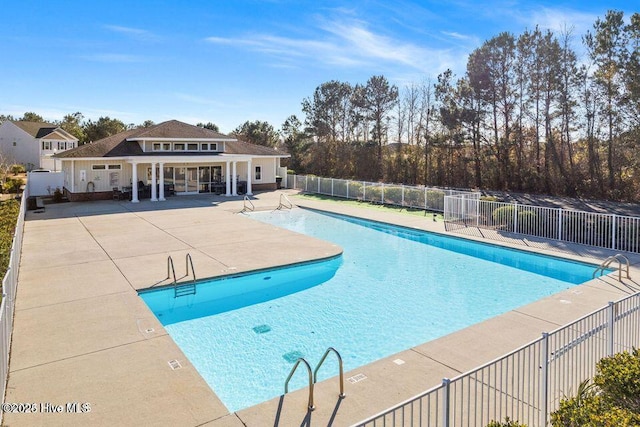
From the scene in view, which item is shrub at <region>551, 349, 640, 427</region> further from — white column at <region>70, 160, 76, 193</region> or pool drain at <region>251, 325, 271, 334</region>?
white column at <region>70, 160, 76, 193</region>

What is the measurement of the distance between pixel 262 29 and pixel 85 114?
6138 cm

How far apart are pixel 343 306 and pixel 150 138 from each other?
2083cm

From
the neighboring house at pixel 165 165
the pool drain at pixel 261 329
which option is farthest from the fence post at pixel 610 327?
the neighboring house at pixel 165 165

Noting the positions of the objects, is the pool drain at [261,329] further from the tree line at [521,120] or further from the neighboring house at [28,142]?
the neighboring house at [28,142]

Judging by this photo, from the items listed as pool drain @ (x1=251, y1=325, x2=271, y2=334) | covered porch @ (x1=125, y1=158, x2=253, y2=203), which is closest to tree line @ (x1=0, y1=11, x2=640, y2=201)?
covered porch @ (x1=125, y1=158, x2=253, y2=203)

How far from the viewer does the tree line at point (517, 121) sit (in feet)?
76.8

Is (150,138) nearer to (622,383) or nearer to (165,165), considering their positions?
(165,165)

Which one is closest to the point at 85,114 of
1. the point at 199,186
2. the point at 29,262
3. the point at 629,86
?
the point at 199,186

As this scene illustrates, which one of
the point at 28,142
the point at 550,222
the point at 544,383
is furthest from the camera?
the point at 28,142

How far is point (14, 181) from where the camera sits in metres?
28.1

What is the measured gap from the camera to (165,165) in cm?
2686

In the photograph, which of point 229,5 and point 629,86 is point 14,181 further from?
point 629,86

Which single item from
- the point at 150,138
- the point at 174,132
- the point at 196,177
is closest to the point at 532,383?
the point at 150,138

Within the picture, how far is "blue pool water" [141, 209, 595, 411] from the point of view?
708 cm
